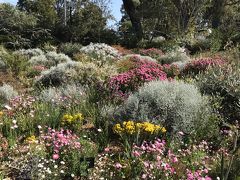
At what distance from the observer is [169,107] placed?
22.5 feet

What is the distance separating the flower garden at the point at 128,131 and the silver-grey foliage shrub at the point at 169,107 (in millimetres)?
16

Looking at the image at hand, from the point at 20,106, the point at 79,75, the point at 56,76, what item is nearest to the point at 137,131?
the point at 20,106

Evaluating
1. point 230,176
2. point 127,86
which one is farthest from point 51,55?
point 230,176

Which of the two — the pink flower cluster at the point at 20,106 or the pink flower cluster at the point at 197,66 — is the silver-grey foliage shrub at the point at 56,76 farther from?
the pink flower cluster at the point at 20,106

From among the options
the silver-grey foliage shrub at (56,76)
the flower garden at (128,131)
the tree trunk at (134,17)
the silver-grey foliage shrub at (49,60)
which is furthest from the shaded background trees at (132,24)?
the flower garden at (128,131)

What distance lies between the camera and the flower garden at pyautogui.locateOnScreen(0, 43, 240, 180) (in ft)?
16.8

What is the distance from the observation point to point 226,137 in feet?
→ 21.5

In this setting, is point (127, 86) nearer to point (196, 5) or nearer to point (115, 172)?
point (115, 172)

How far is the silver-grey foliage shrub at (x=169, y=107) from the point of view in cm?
662

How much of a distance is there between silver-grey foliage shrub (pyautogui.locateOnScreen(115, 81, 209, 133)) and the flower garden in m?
0.02

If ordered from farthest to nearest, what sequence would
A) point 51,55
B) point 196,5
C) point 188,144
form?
point 196,5
point 51,55
point 188,144

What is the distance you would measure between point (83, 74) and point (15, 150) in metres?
5.53

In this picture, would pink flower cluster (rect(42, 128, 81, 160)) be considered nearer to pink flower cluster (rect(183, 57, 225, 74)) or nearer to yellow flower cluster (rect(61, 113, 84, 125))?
yellow flower cluster (rect(61, 113, 84, 125))

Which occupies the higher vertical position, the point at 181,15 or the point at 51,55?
the point at 181,15
